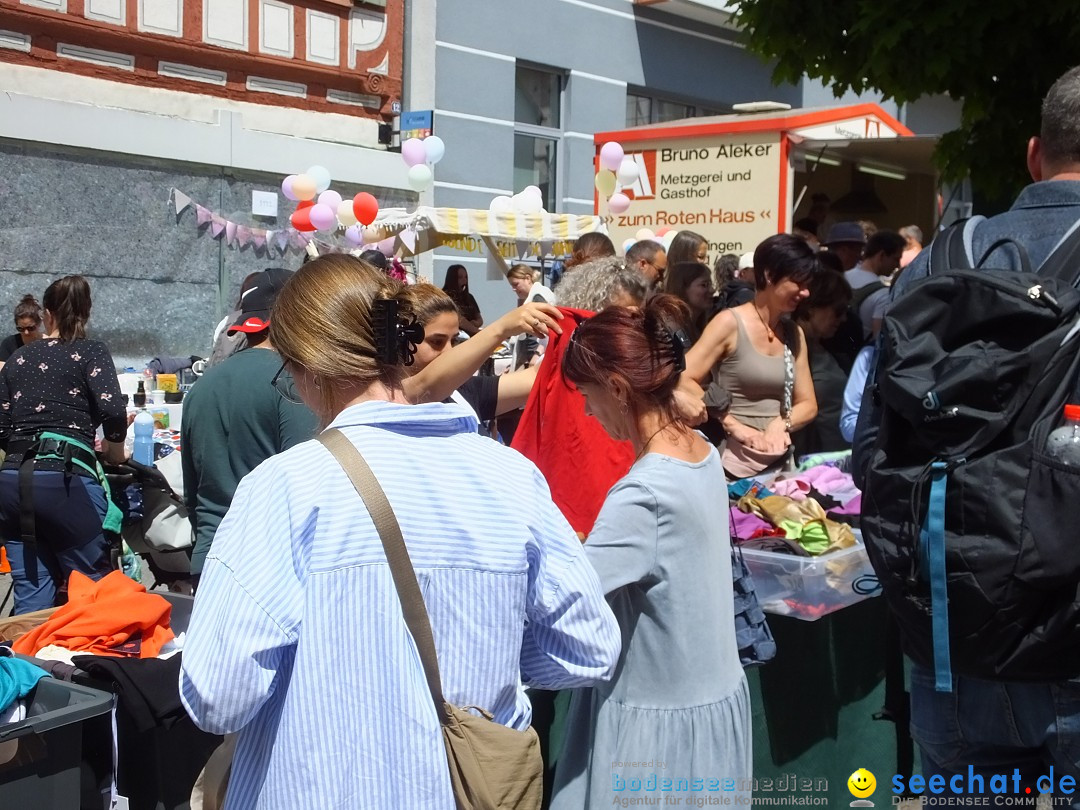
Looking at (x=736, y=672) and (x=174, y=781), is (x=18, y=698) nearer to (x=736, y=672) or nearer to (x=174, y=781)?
(x=174, y=781)

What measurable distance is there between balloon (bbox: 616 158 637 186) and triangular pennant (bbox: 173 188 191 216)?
191 inches

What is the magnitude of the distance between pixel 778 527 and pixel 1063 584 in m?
1.93

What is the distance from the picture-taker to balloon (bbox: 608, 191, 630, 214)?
10375mm

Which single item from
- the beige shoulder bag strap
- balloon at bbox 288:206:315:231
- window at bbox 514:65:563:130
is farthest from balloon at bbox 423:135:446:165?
the beige shoulder bag strap

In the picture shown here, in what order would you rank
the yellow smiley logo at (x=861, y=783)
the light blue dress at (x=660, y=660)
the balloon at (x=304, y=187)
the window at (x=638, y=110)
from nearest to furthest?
the light blue dress at (x=660, y=660)
the yellow smiley logo at (x=861, y=783)
the balloon at (x=304, y=187)
the window at (x=638, y=110)

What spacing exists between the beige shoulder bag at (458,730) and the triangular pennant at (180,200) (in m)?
11.0

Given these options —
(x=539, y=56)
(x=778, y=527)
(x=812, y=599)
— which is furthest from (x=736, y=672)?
(x=539, y=56)

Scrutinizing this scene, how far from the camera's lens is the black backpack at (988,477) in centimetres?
204

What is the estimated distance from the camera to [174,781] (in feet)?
10.0

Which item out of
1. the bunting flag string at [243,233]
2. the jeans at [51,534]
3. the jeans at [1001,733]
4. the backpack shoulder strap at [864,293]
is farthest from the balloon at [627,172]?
the jeans at [1001,733]

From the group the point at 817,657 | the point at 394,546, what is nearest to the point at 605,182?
the point at 817,657

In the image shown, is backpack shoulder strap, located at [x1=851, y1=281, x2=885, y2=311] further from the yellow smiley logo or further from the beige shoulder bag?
the beige shoulder bag

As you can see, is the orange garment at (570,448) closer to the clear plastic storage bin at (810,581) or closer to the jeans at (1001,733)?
the clear plastic storage bin at (810,581)

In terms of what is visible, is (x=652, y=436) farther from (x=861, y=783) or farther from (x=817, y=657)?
(x=861, y=783)
